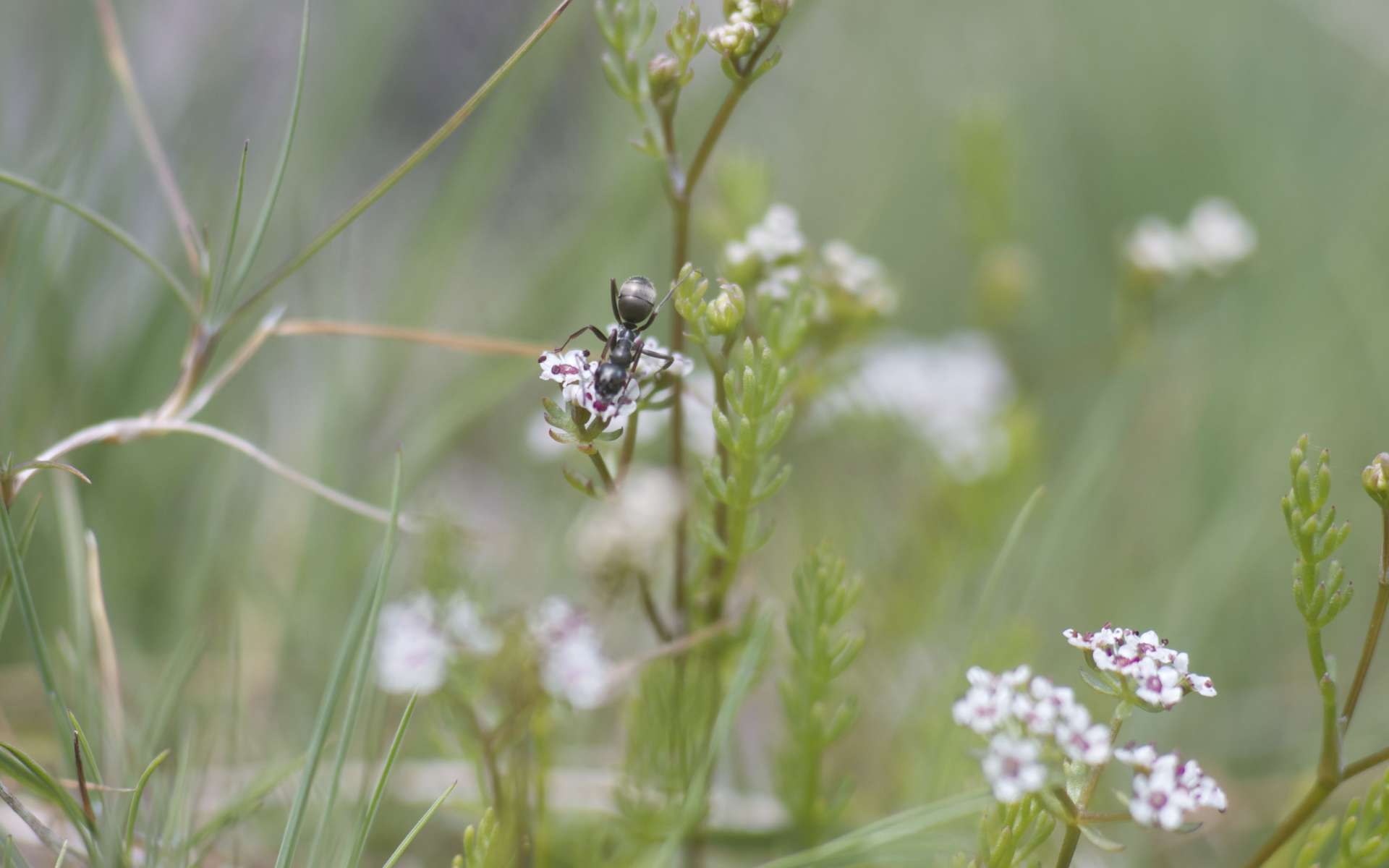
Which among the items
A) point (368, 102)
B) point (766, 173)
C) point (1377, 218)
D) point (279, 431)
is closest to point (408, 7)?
Answer: point (368, 102)

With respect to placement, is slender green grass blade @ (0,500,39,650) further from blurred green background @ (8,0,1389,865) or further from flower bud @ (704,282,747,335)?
flower bud @ (704,282,747,335)

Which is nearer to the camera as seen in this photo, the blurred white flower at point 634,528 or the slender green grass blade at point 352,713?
the slender green grass blade at point 352,713

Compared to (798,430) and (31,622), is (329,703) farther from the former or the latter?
(798,430)

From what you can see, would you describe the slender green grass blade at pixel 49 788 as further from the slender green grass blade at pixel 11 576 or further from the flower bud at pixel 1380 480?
the flower bud at pixel 1380 480

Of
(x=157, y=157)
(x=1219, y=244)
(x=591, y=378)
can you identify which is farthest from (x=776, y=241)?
(x=1219, y=244)

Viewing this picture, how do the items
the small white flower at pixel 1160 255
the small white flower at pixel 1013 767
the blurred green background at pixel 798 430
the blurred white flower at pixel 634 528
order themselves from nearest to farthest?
the small white flower at pixel 1013 767
the blurred white flower at pixel 634 528
the blurred green background at pixel 798 430
the small white flower at pixel 1160 255

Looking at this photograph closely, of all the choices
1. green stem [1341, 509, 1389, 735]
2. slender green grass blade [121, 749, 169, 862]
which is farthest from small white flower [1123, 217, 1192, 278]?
slender green grass blade [121, 749, 169, 862]

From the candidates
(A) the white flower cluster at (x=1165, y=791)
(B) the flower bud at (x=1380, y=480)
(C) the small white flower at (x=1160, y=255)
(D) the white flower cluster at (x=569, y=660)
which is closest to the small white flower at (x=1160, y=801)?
(A) the white flower cluster at (x=1165, y=791)
